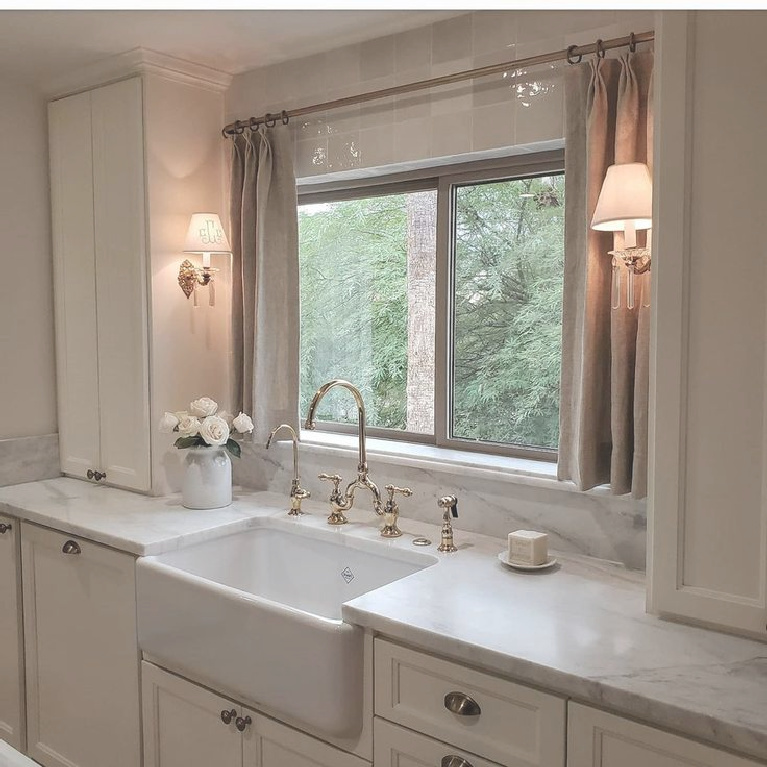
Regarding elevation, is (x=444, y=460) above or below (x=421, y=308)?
below

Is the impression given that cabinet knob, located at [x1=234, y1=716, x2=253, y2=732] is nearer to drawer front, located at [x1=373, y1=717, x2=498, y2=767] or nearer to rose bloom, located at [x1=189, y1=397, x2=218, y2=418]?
drawer front, located at [x1=373, y1=717, x2=498, y2=767]

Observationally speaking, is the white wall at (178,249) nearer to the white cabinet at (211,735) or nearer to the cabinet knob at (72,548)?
the cabinet knob at (72,548)

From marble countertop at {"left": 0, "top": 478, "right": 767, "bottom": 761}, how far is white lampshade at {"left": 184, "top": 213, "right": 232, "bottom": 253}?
101 cm

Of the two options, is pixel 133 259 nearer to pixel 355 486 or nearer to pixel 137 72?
pixel 137 72

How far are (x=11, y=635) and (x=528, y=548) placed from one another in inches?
75.1

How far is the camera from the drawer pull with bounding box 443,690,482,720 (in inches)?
64.2

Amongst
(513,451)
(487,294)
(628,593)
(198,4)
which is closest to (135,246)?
(487,294)

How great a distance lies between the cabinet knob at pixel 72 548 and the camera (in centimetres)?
254

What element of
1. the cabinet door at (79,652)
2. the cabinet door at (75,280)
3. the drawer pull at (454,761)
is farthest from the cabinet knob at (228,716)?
the cabinet door at (75,280)

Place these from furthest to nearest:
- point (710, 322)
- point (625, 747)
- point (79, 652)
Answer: point (79, 652) → point (710, 322) → point (625, 747)

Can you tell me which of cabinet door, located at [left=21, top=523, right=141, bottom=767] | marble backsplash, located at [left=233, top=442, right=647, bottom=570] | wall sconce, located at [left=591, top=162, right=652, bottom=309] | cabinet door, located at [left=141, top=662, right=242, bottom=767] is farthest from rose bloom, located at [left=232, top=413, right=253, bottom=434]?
wall sconce, located at [left=591, top=162, right=652, bottom=309]

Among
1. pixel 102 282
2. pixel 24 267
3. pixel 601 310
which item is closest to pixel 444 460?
pixel 601 310

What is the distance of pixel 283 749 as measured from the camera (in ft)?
6.48

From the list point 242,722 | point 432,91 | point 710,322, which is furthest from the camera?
point 432,91
